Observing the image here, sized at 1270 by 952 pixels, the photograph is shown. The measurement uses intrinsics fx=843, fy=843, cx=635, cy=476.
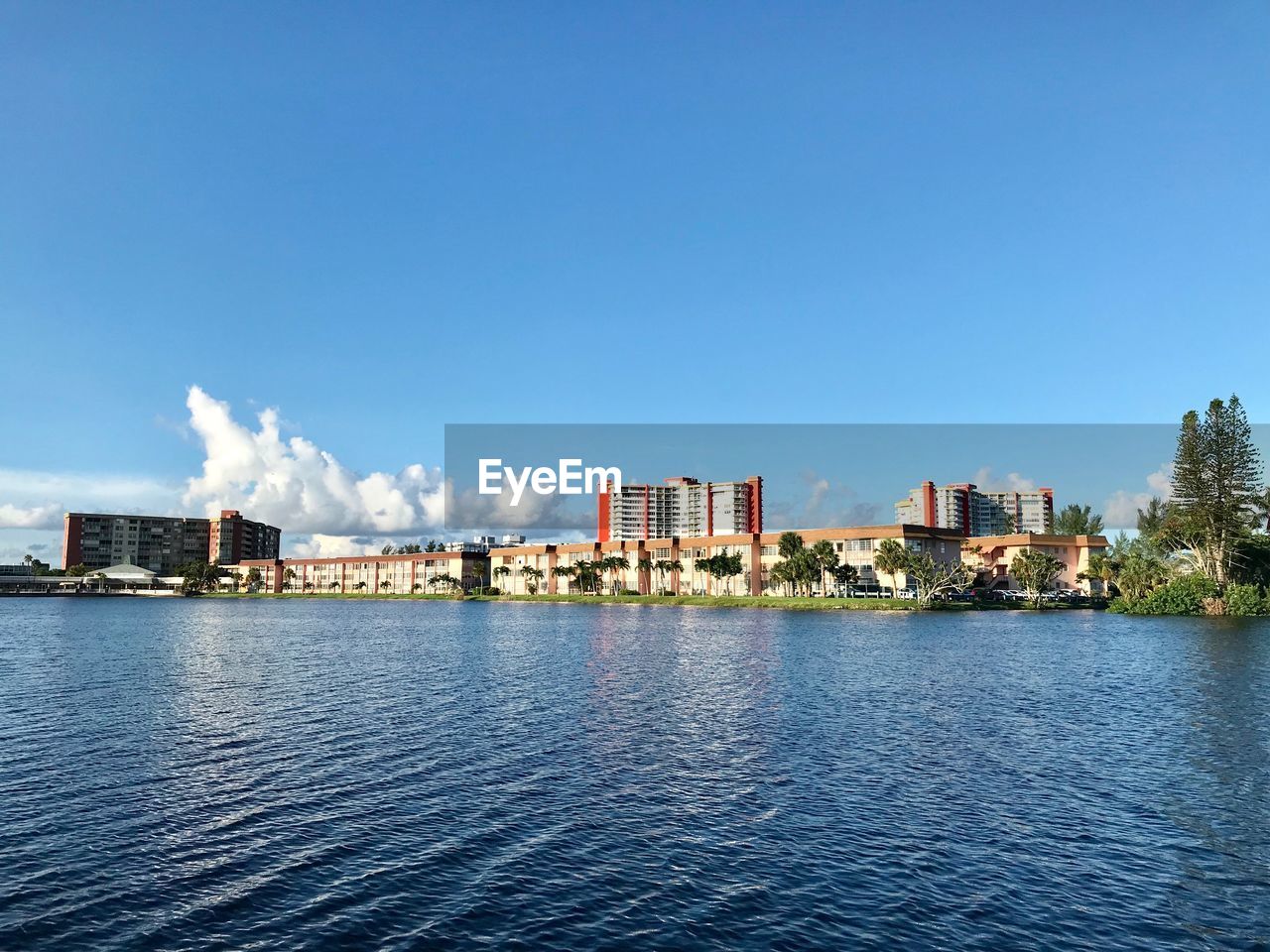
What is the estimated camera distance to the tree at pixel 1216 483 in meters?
140

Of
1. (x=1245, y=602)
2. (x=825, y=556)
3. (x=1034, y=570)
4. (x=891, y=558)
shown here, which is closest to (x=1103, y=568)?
(x=1034, y=570)

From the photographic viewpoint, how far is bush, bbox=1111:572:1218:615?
13250 centimetres

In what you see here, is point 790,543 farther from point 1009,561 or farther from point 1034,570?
point 1009,561

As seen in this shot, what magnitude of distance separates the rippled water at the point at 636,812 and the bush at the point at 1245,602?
278 ft

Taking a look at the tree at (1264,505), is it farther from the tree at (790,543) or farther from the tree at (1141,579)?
the tree at (790,543)

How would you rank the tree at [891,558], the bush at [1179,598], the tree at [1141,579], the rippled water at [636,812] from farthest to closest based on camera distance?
the tree at [891,558] < the tree at [1141,579] < the bush at [1179,598] < the rippled water at [636,812]

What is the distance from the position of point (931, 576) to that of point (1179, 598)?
39.3 m

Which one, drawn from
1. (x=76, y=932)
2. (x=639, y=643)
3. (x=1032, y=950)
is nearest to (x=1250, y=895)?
(x=1032, y=950)

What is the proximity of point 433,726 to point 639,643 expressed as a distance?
48165mm

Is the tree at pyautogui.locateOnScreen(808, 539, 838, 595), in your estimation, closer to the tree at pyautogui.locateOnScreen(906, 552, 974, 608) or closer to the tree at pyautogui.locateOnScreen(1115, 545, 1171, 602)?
the tree at pyautogui.locateOnScreen(906, 552, 974, 608)

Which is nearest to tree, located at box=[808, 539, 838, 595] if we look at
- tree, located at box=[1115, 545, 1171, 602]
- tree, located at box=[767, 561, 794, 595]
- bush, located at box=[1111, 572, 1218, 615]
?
tree, located at box=[767, 561, 794, 595]

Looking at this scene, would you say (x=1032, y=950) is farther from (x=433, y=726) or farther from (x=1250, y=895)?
(x=433, y=726)

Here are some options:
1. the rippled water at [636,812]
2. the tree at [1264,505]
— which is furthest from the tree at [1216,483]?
the rippled water at [636,812]

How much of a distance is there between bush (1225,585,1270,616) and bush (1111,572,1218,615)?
9.82 feet
